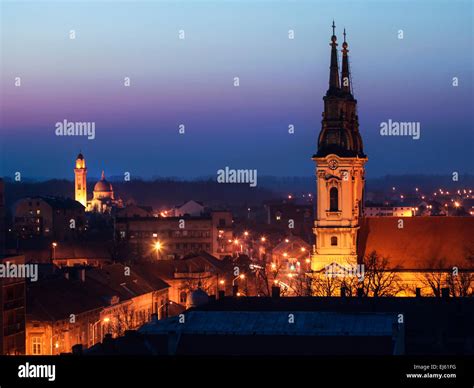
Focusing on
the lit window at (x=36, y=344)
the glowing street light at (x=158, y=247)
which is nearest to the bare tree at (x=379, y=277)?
the lit window at (x=36, y=344)

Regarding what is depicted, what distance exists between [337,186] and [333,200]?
0.72 meters

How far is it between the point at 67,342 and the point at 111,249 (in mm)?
52007

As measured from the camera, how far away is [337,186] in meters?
56.8

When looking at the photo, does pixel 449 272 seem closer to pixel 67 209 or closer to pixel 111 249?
pixel 111 249

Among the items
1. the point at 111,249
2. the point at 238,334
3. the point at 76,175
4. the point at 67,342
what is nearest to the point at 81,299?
the point at 67,342

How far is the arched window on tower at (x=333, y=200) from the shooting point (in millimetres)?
56969

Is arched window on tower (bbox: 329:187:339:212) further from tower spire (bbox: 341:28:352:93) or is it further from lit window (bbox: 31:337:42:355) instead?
lit window (bbox: 31:337:42:355)

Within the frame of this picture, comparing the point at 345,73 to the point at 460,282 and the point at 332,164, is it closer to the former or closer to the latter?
the point at 332,164

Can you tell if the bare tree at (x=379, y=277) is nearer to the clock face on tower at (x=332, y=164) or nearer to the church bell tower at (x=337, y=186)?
the church bell tower at (x=337, y=186)

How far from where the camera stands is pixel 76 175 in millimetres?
184125

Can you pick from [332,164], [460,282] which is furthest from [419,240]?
[332,164]

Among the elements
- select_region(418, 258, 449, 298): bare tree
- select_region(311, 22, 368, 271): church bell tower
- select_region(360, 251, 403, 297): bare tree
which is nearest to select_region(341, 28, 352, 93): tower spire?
select_region(311, 22, 368, 271): church bell tower

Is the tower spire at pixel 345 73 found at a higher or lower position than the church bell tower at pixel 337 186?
higher

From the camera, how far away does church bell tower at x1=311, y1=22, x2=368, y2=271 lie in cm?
5669
